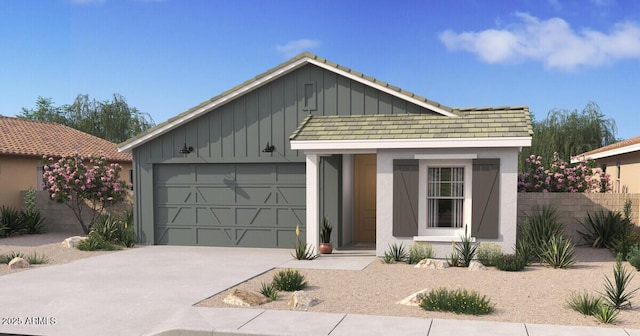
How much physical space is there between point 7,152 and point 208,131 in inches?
373

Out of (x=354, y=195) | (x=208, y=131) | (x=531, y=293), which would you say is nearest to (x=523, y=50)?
(x=354, y=195)

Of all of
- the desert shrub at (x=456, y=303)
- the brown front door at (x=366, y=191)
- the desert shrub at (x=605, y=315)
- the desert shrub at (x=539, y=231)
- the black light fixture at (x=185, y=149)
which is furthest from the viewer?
the brown front door at (x=366, y=191)

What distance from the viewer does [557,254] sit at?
35.3 feet

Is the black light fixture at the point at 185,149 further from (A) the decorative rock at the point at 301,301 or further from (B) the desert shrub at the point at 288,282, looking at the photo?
(A) the decorative rock at the point at 301,301

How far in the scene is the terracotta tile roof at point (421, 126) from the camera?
1153 cm

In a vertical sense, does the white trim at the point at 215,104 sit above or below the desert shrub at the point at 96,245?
above

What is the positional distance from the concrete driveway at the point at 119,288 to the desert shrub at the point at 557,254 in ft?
18.8

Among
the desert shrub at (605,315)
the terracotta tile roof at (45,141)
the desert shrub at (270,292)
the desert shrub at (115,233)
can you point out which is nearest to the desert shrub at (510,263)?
the desert shrub at (605,315)

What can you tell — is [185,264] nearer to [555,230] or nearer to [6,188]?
[555,230]

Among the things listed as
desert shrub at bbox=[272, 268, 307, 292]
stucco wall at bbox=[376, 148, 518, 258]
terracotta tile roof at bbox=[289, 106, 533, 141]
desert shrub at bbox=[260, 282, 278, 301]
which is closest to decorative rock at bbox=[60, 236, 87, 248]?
terracotta tile roof at bbox=[289, 106, 533, 141]

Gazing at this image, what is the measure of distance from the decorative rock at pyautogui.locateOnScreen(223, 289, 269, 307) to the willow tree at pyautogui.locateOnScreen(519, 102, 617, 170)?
27370 millimetres

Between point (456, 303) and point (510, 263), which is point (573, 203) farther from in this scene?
point (456, 303)

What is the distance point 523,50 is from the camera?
1447 inches

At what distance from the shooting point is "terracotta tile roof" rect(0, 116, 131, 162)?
20.4 metres
